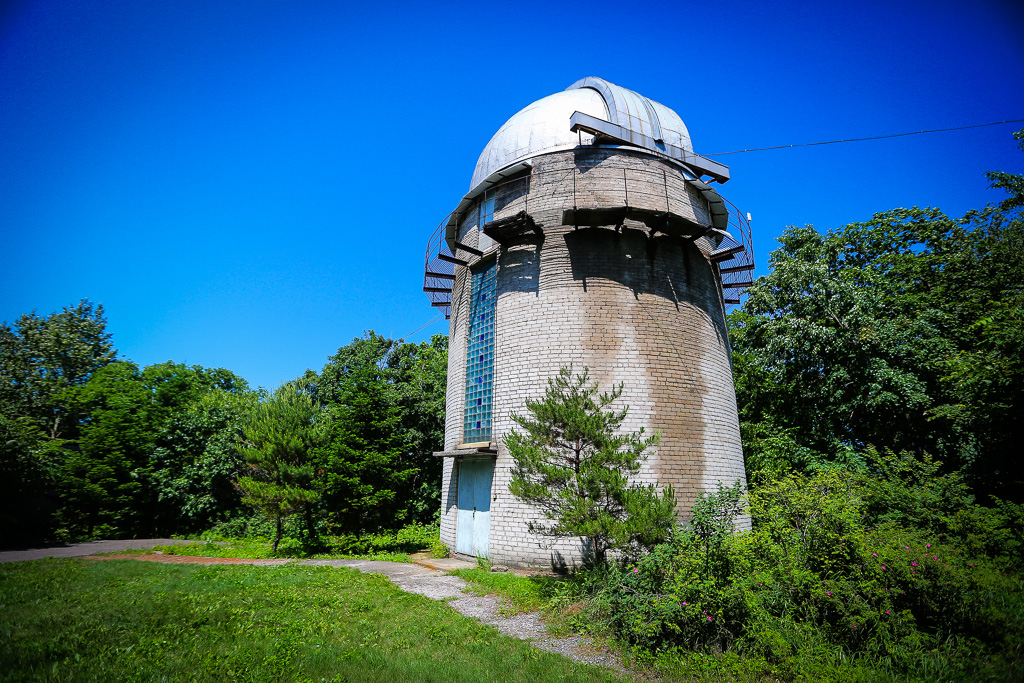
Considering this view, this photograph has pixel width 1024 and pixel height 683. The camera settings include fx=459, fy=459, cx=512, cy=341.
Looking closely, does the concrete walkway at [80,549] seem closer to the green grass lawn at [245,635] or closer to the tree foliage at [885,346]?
the green grass lawn at [245,635]

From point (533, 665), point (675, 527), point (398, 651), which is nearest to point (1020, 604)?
point (675, 527)

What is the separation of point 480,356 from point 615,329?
13.5 ft

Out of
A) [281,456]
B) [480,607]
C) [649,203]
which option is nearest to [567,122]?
[649,203]

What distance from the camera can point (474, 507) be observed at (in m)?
13.0

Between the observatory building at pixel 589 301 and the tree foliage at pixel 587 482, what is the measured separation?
3233 millimetres

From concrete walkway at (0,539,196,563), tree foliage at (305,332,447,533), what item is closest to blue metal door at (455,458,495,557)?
tree foliage at (305,332,447,533)

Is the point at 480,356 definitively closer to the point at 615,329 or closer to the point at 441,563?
the point at 615,329

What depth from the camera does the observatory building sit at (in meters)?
11.6

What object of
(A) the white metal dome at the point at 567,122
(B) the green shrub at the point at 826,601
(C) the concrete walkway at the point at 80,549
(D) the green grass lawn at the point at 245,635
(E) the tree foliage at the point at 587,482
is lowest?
(C) the concrete walkway at the point at 80,549

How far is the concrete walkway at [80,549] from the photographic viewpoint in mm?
14422

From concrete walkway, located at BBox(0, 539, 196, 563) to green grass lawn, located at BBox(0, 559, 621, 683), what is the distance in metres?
5.73

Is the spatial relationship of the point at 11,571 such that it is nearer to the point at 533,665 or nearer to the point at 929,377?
the point at 533,665

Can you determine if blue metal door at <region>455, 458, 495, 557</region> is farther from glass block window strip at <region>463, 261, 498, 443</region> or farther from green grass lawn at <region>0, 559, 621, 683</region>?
green grass lawn at <region>0, 559, 621, 683</region>

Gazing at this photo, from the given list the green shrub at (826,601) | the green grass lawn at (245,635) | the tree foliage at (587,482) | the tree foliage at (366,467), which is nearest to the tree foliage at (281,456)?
the tree foliage at (366,467)
